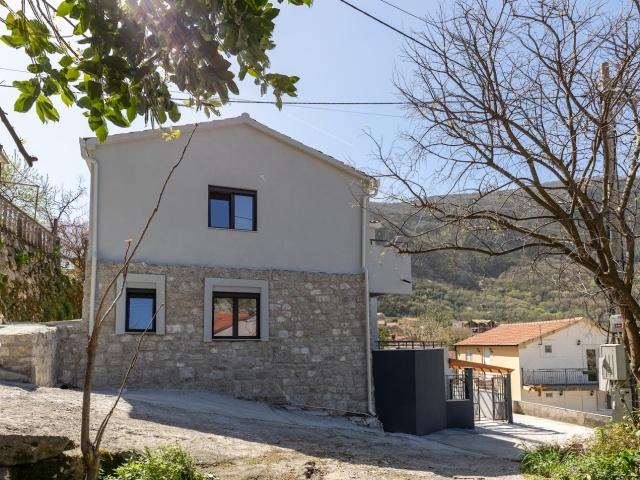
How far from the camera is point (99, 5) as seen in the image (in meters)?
3.60

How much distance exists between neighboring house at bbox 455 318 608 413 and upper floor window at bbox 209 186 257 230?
2441 centimetres

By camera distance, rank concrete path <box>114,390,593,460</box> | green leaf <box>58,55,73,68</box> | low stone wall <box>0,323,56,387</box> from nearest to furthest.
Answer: green leaf <box>58,55,73,68</box> < low stone wall <box>0,323,56,387</box> < concrete path <box>114,390,593,460</box>

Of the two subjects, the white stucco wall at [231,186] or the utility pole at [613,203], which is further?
the white stucco wall at [231,186]

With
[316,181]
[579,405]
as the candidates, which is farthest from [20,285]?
[579,405]

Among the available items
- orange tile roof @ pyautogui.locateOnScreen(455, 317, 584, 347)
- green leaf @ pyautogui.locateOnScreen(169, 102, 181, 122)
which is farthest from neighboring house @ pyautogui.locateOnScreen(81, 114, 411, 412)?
orange tile roof @ pyautogui.locateOnScreen(455, 317, 584, 347)

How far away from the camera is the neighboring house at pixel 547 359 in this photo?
34.5m

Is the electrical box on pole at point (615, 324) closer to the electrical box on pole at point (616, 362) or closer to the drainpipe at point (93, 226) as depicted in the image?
the electrical box on pole at point (616, 362)

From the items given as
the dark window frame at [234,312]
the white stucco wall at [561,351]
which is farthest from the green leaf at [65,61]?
the white stucco wall at [561,351]

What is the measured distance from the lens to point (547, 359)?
3678cm

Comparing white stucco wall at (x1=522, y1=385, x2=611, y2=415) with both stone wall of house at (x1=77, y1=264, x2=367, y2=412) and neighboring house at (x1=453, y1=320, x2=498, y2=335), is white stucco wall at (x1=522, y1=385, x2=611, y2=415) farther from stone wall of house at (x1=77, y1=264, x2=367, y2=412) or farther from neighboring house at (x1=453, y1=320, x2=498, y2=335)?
stone wall of house at (x1=77, y1=264, x2=367, y2=412)

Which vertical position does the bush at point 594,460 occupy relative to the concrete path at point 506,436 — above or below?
above

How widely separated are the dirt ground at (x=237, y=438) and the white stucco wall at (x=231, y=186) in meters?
2.98

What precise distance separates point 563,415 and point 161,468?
21.1m

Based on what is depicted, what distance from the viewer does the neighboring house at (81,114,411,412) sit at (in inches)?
467
